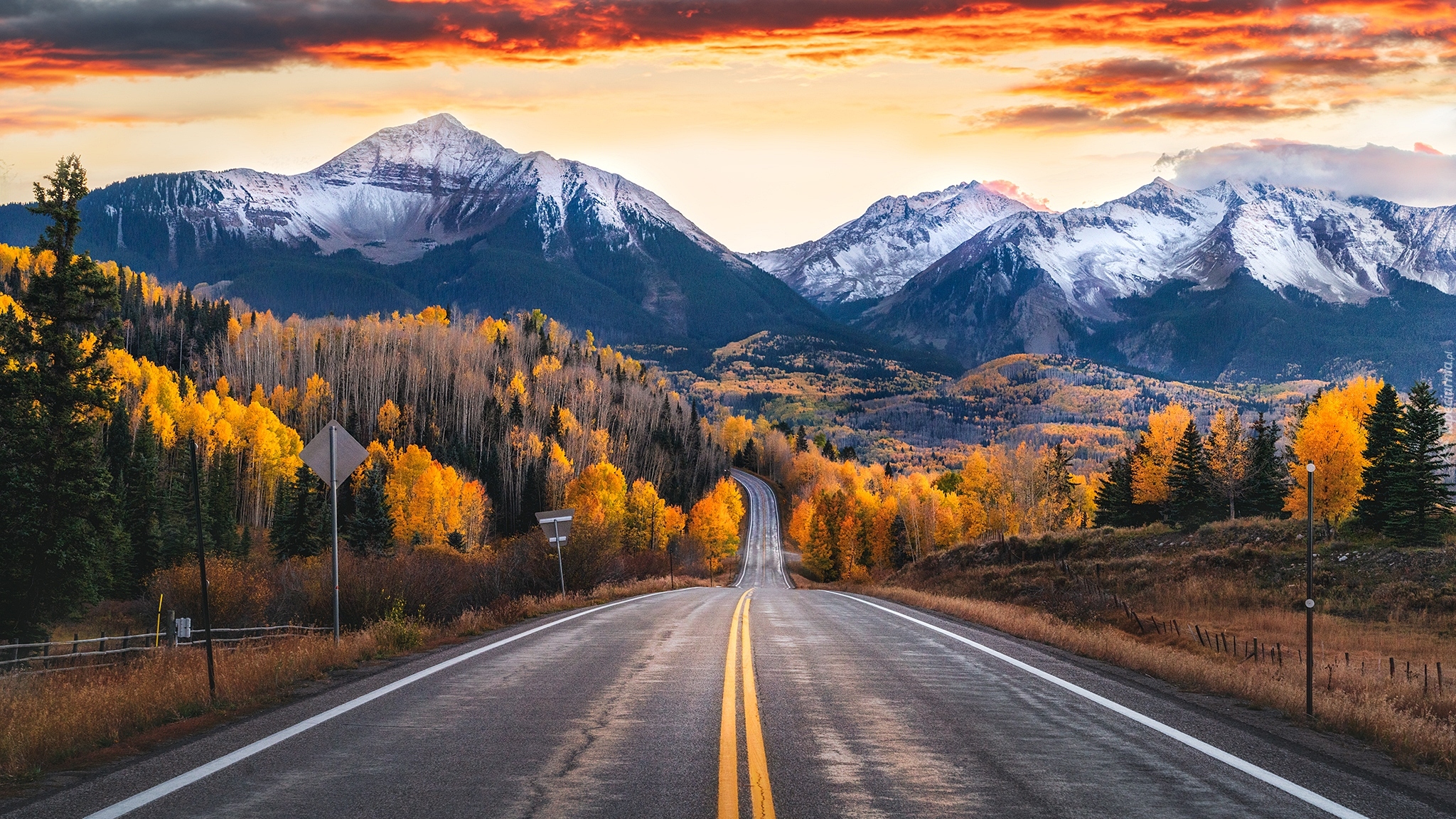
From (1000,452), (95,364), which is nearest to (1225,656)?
(95,364)

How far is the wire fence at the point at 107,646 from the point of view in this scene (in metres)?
23.0

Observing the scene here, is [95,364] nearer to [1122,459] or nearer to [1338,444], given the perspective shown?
[1338,444]

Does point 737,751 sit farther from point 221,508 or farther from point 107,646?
point 221,508

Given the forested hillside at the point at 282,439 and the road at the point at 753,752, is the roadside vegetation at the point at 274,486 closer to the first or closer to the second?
the forested hillside at the point at 282,439

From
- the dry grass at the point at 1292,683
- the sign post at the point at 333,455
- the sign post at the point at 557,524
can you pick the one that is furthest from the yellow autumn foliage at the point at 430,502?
the sign post at the point at 333,455

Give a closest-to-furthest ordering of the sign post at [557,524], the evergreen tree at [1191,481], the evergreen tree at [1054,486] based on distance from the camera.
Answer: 1. the sign post at [557,524]
2. the evergreen tree at [1191,481]
3. the evergreen tree at [1054,486]

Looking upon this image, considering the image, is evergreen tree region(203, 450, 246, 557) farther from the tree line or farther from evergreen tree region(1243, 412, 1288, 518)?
evergreen tree region(1243, 412, 1288, 518)

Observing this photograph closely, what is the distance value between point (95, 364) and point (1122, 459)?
261ft

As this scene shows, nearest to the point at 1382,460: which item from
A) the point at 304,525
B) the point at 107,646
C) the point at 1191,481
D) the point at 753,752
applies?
the point at 1191,481

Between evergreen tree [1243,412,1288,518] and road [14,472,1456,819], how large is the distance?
6343 centimetres

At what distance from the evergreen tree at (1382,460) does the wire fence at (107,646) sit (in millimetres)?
46714

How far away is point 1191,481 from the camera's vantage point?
235 feet

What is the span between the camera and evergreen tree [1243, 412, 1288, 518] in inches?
2739

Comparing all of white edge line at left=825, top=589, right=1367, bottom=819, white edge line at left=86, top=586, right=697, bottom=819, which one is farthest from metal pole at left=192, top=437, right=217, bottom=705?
white edge line at left=825, top=589, right=1367, bottom=819
